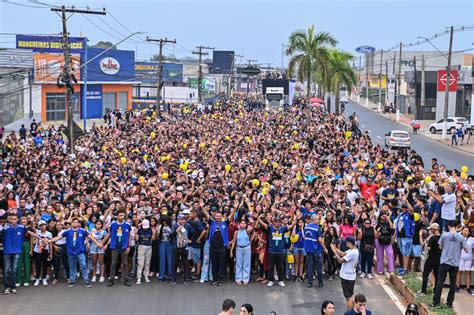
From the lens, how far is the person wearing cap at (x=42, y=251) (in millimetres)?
14297

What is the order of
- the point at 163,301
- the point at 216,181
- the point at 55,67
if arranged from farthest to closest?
the point at 55,67
the point at 216,181
the point at 163,301

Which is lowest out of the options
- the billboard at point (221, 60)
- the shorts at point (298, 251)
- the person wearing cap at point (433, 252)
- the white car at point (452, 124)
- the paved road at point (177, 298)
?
the paved road at point (177, 298)

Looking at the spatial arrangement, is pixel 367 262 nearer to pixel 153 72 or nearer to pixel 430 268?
pixel 430 268

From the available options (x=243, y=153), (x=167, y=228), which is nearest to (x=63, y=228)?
(x=167, y=228)

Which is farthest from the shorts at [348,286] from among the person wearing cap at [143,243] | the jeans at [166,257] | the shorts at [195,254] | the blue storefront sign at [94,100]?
the blue storefront sign at [94,100]

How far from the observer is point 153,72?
9925cm

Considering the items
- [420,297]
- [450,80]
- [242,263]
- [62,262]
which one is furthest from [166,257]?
[450,80]

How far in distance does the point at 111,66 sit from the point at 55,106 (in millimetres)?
9230

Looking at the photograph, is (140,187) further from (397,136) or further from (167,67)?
(167,67)

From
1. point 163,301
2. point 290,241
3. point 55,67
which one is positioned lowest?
point 163,301

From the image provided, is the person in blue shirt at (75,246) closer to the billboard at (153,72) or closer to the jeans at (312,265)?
the jeans at (312,265)

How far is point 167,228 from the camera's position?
47.7 ft

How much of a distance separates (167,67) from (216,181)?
9208 cm

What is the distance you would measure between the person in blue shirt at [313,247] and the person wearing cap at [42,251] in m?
4.94
